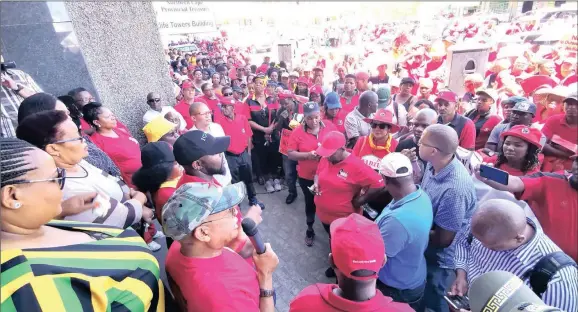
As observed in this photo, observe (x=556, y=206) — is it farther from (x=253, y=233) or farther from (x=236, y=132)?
(x=236, y=132)

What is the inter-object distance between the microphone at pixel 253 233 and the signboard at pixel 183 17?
6.17m

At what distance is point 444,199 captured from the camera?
8.32 ft

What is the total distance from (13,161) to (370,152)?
10.6 ft

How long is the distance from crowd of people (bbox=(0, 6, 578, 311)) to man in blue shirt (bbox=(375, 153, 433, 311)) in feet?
0.03

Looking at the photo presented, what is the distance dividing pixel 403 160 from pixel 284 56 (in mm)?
13965

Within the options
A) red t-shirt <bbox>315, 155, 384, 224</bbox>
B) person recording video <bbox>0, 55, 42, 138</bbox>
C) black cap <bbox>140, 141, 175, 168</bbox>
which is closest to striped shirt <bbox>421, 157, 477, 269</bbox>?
red t-shirt <bbox>315, 155, 384, 224</bbox>

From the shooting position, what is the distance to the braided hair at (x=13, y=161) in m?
1.22

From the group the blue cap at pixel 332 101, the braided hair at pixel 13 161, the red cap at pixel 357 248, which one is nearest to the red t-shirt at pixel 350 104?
the blue cap at pixel 332 101

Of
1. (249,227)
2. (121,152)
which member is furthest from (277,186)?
(249,227)

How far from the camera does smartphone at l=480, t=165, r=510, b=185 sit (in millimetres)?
2537

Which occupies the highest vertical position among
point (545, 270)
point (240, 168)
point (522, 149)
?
point (522, 149)

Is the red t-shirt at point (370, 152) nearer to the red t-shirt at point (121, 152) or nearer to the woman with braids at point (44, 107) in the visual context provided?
the red t-shirt at point (121, 152)

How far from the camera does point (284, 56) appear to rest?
15320 millimetres

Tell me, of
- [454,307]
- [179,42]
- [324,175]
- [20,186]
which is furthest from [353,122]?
[179,42]
